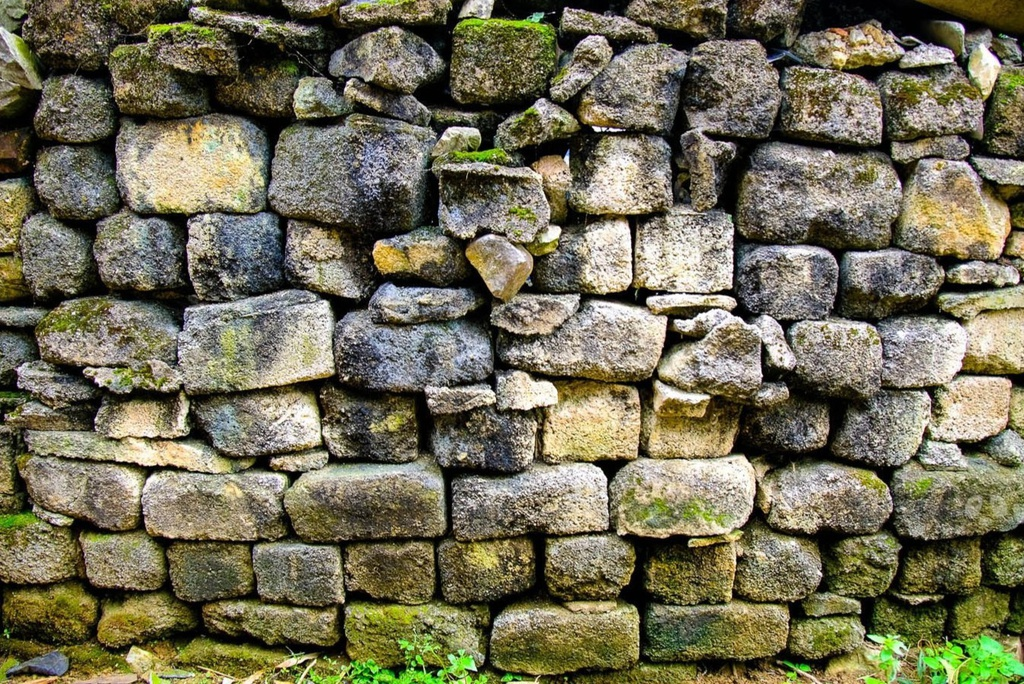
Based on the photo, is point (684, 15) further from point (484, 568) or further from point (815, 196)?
point (484, 568)

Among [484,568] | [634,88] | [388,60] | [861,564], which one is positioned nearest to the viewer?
[388,60]

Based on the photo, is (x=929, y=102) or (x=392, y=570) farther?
(x=392, y=570)

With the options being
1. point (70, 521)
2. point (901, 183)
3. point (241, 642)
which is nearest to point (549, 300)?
point (901, 183)

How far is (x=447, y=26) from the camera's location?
2.54 metres

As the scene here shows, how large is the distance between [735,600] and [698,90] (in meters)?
1.98

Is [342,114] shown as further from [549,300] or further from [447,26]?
[549,300]

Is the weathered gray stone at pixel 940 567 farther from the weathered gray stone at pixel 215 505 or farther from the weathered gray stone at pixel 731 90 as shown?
the weathered gray stone at pixel 215 505

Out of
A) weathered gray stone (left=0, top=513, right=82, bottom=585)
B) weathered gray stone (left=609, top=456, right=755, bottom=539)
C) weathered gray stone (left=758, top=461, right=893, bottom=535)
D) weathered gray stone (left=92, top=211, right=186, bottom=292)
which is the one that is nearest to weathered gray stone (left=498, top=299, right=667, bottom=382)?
weathered gray stone (left=609, top=456, right=755, bottom=539)

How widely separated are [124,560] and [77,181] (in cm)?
144

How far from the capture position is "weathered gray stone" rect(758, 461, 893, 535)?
2729 mm

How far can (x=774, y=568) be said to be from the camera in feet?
9.04

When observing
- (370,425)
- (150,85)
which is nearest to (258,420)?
(370,425)

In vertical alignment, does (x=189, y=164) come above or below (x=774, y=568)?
above

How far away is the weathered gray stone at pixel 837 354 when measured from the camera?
259cm
